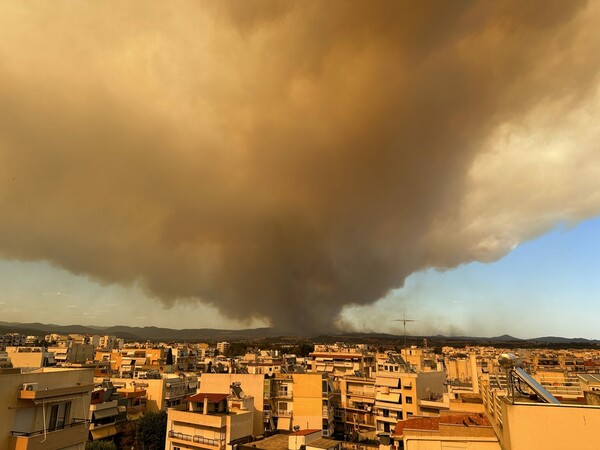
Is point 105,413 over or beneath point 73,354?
beneath

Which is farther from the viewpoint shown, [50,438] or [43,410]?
[43,410]

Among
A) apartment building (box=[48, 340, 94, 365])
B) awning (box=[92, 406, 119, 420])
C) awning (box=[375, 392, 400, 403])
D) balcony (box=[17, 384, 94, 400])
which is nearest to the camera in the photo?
balcony (box=[17, 384, 94, 400])

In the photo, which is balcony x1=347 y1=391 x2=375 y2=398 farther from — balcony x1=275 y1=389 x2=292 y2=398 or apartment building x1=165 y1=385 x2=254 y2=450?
apartment building x1=165 y1=385 x2=254 y2=450

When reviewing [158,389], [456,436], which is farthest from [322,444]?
[158,389]

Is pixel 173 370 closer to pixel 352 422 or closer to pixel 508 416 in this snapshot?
pixel 352 422

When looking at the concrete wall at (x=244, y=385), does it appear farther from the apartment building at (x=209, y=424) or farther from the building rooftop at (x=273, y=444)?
the building rooftop at (x=273, y=444)

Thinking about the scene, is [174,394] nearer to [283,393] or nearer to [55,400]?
[283,393]

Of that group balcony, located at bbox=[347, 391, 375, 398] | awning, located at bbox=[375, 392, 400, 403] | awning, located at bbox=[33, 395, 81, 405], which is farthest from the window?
balcony, located at bbox=[347, 391, 375, 398]
